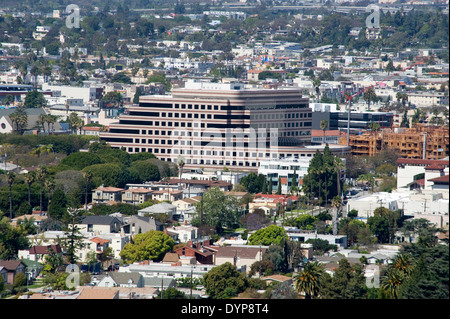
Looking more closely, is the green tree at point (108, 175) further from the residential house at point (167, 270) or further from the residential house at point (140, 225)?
the residential house at point (167, 270)

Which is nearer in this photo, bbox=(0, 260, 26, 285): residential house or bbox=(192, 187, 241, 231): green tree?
bbox=(0, 260, 26, 285): residential house

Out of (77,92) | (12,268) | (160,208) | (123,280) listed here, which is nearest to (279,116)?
(160,208)

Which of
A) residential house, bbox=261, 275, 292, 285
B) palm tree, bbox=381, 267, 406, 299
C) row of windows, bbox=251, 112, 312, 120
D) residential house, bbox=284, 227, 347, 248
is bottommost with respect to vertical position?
residential house, bbox=284, 227, 347, 248

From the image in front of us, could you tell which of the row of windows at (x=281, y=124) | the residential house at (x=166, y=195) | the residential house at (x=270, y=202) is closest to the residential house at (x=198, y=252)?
the residential house at (x=270, y=202)

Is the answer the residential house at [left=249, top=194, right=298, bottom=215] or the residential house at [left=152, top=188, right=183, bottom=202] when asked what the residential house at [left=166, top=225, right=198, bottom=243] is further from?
the residential house at [left=152, top=188, right=183, bottom=202]

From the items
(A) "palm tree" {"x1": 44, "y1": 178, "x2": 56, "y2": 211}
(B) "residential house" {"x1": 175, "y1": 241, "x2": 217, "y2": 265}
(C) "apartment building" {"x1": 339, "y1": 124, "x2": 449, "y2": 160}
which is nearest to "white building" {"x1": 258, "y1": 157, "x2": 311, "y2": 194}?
(C) "apartment building" {"x1": 339, "y1": 124, "x2": 449, "y2": 160}

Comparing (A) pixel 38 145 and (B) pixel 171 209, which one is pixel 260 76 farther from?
(B) pixel 171 209

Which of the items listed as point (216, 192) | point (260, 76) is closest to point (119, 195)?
point (216, 192)
